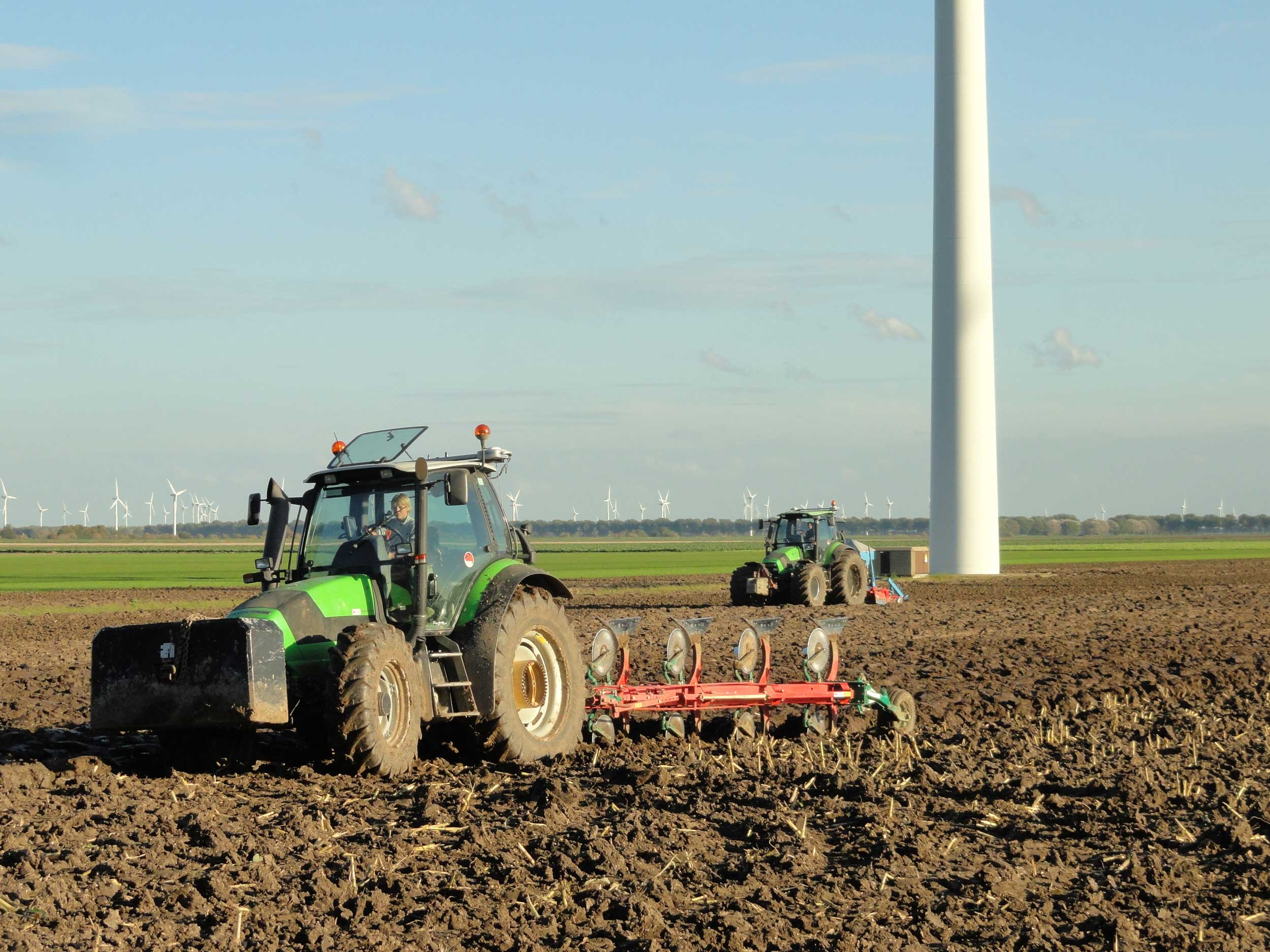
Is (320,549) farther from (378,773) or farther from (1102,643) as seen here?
(1102,643)

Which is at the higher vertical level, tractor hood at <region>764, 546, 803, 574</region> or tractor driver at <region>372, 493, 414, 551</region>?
tractor driver at <region>372, 493, 414, 551</region>

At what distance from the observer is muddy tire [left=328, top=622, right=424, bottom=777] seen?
912 centimetres

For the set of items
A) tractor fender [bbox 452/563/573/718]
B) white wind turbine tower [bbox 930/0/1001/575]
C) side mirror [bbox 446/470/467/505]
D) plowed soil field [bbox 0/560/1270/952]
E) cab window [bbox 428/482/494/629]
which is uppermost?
white wind turbine tower [bbox 930/0/1001/575]

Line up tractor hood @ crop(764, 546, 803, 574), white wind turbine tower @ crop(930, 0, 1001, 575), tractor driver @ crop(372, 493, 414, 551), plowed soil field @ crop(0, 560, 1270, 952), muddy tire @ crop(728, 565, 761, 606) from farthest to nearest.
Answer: white wind turbine tower @ crop(930, 0, 1001, 575) → tractor hood @ crop(764, 546, 803, 574) → muddy tire @ crop(728, 565, 761, 606) → tractor driver @ crop(372, 493, 414, 551) → plowed soil field @ crop(0, 560, 1270, 952)

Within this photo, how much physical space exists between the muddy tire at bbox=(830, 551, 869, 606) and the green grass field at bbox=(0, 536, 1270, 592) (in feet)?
68.4

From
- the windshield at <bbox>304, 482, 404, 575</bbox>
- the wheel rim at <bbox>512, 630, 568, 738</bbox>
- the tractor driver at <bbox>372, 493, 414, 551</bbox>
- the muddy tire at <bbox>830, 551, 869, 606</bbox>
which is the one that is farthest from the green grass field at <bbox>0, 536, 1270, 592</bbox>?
the tractor driver at <bbox>372, 493, 414, 551</bbox>

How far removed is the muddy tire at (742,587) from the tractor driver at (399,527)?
60.1ft

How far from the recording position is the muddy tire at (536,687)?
1038cm

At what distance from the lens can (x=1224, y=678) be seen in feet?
53.6

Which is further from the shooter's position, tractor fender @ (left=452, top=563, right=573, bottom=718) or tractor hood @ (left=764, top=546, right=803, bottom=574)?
tractor hood @ (left=764, top=546, right=803, bottom=574)

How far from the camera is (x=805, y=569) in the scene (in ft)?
93.7

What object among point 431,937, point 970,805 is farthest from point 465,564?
point 431,937

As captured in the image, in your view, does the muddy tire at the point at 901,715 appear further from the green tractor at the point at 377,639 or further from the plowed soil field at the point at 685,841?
the green tractor at the point at 377,639

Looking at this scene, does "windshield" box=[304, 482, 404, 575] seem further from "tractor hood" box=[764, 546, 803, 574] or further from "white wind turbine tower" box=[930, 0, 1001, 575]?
"white wind turbine tower" box=[930, 0, 1001, 575]
